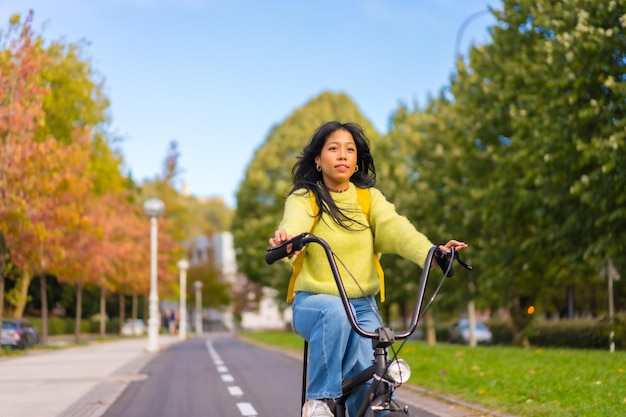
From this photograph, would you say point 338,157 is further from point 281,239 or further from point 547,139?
point 547,139

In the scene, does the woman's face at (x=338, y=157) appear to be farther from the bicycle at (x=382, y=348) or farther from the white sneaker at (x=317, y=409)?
the white sneaker at (x=317, y=409)

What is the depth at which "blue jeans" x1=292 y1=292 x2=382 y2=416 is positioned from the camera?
387 centimetres

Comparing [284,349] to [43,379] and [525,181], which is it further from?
[43,379]

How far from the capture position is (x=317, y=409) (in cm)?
384

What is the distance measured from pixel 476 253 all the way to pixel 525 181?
7.17 meters

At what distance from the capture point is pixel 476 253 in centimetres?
2506

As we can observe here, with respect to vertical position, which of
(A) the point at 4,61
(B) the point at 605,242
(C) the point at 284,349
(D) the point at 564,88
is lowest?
(C) the point at 284,349

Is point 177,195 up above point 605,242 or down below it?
above

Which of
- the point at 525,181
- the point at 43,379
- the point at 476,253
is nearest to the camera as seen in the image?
the point at 43,379

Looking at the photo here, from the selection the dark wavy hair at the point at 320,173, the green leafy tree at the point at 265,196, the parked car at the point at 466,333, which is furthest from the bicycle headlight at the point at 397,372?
the green leafy tree at the point at 265,196

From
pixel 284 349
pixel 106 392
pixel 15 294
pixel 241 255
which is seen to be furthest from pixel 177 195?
pixel 106 392

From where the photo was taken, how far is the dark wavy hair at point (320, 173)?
4.16 meters

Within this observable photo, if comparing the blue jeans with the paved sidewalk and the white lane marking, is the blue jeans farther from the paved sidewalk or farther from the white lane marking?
the paved sidewalk

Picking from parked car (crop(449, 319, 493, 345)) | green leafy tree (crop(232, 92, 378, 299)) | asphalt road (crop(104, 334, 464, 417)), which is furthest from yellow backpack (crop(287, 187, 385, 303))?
green leafy tree (crop(232, 92, 378, 299))
